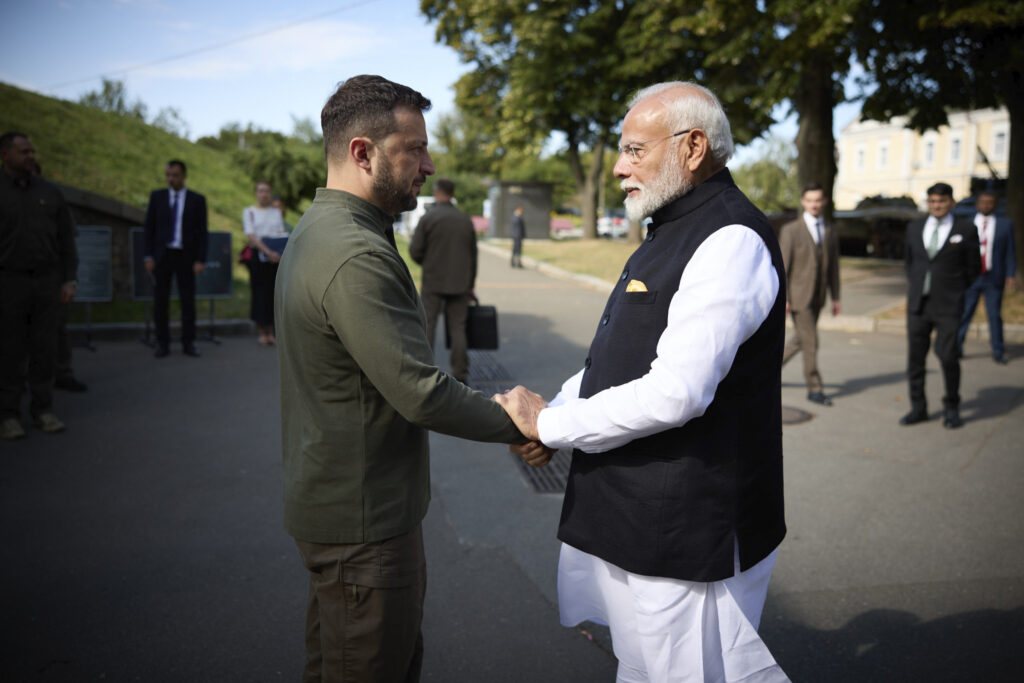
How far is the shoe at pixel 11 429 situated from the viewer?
247 inches

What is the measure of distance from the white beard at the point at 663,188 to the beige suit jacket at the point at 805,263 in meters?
6.15

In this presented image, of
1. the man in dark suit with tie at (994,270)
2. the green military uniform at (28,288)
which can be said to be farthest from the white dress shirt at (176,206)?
the man in dark suit with tie at (994,270)

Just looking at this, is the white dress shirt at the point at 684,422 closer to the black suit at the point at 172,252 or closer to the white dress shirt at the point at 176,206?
the black suit at the point at 172,252

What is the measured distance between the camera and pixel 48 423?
21.4 feet

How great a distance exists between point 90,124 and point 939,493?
22429 millimetres

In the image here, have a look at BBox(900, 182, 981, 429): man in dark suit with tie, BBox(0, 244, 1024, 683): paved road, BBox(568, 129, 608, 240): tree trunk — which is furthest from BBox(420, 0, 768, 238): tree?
BBox(0, 244, 1024, 683): paved road

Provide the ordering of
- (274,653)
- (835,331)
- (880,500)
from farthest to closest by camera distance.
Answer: (835,331) → (880,500) → (274,653)

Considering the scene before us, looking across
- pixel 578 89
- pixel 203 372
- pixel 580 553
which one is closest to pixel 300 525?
pixel 580 553

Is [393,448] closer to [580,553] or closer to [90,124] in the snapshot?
[580,553]

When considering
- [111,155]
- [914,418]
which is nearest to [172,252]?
[914,418]

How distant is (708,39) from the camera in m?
19.3

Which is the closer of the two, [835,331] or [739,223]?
[739,223]

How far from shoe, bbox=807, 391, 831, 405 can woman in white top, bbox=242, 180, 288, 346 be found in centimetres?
674

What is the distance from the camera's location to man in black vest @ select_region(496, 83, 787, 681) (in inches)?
79.7
